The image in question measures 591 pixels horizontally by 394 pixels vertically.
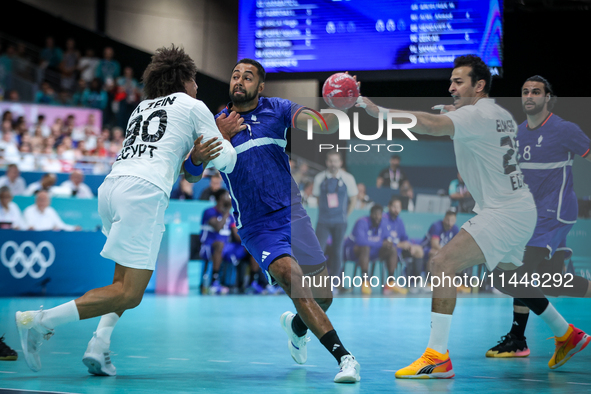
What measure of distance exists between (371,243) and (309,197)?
82 centimetres

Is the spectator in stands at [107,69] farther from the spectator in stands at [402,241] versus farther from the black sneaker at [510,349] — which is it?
the black sneaker at [510,349]

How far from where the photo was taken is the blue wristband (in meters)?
4.53

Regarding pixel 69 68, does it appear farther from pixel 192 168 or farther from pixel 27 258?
pixel 192 168

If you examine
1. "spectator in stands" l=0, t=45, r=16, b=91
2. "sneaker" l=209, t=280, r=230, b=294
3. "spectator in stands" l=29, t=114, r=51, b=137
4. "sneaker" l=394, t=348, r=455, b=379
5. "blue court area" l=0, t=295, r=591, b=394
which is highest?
"spectator in stands" l=0, t=45, r=16, b=91

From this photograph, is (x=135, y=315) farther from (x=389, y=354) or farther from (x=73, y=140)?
(x=73, y=140)

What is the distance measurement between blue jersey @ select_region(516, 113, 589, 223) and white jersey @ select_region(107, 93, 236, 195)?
2.72 m

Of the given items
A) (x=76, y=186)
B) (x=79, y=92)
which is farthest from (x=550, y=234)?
(x=79, y=92)

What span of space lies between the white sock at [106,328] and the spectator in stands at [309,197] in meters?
2.02

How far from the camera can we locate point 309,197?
20.2ft

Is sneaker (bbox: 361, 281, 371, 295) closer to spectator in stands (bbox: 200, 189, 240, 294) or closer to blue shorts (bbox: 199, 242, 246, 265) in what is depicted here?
spectator in stands (bbox: 200, 189, 240, 294)

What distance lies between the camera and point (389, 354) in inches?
216

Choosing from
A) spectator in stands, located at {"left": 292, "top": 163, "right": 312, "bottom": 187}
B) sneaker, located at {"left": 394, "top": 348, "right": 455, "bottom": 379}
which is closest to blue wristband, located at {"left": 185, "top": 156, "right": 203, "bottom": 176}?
sneaker, located at {"left": 394, "top": 348, "right": 455, "bottom": 379}

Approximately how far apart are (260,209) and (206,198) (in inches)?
337

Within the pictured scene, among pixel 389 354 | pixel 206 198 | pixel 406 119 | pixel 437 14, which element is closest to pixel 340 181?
pixel 406 119
